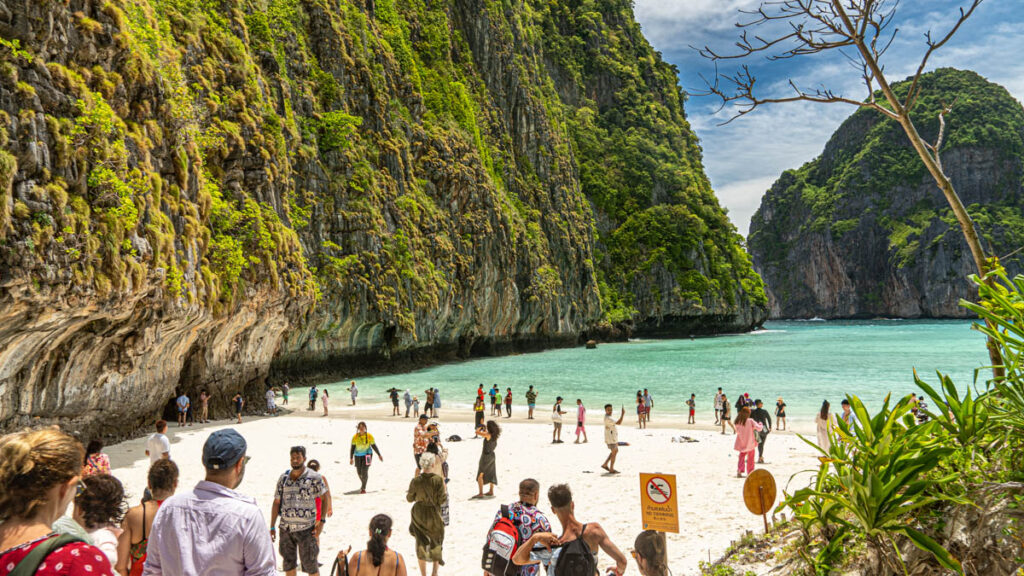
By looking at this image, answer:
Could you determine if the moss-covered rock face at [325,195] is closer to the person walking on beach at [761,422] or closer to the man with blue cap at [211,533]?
the man with blue cap at [211,533]

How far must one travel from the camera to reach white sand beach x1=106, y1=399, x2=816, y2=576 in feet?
24.9

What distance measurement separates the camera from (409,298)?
139 feet

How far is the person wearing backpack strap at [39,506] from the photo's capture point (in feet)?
5.98

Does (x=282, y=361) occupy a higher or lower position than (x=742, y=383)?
higher

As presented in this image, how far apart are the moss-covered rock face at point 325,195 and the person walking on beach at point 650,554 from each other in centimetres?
1143

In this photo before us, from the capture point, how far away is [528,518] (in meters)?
4.14

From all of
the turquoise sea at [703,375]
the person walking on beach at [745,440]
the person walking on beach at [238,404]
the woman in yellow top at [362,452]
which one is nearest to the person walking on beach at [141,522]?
the woman in yellow top at [362,452]

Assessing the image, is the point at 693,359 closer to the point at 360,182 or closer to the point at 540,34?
the point at 360,182

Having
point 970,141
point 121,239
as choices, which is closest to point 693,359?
point 121,239

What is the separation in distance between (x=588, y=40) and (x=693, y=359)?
68677 mm

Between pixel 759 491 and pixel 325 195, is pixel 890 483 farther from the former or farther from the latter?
pixel 325 195

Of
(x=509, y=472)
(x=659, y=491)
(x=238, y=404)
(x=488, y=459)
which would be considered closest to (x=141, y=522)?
(x=659, y=491)

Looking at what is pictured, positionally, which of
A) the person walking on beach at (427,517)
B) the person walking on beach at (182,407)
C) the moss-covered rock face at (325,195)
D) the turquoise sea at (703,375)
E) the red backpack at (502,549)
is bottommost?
the turquoise sea at (703,375)

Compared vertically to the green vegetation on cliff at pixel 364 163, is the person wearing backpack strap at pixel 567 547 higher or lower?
lower
